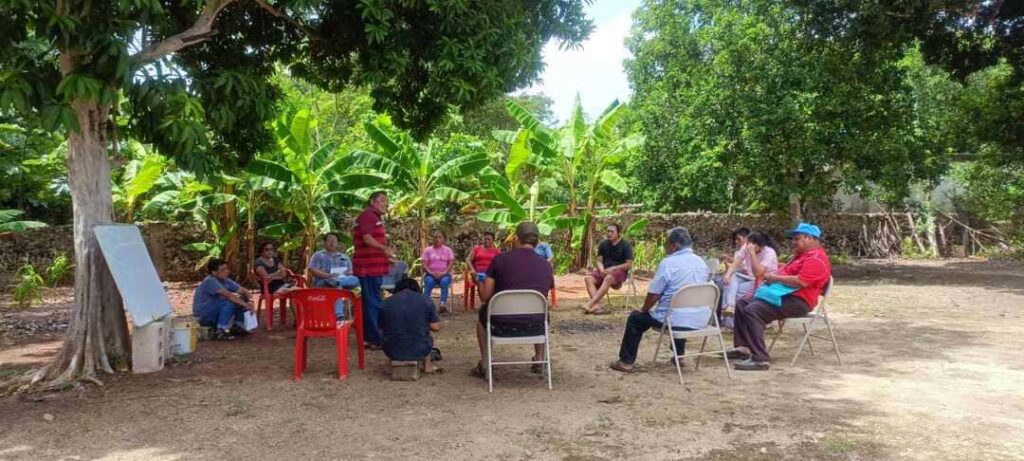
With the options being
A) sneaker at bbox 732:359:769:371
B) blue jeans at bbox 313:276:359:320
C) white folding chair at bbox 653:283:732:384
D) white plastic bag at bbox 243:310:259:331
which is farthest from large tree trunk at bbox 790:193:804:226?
white plastic bag at bbox 243:310:259:331

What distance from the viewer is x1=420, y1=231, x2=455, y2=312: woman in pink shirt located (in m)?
10.5

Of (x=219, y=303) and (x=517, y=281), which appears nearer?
(x=517, y=281)

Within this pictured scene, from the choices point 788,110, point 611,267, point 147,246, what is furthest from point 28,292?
point 788,110

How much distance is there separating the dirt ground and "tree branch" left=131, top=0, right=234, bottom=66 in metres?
2.81

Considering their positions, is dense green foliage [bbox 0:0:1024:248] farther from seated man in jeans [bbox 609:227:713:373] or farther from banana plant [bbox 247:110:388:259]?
seated man in jeans [bbox 609:227:713:373]

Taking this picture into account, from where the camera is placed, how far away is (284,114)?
1213 centimetres

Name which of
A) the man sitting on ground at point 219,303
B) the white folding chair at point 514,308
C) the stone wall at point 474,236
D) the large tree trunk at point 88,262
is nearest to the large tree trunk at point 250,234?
the stone wall at point 474,236

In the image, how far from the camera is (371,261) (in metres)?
7.45

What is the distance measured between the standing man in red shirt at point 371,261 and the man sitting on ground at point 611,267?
367cm

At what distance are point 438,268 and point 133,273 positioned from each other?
478 centimetres

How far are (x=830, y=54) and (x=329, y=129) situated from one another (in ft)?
48.4

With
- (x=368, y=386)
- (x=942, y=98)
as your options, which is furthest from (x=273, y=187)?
(x=942, y=98)

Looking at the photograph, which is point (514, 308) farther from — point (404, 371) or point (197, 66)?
point (197, 66)

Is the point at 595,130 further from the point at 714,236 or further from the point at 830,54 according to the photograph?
the point at 714,236
